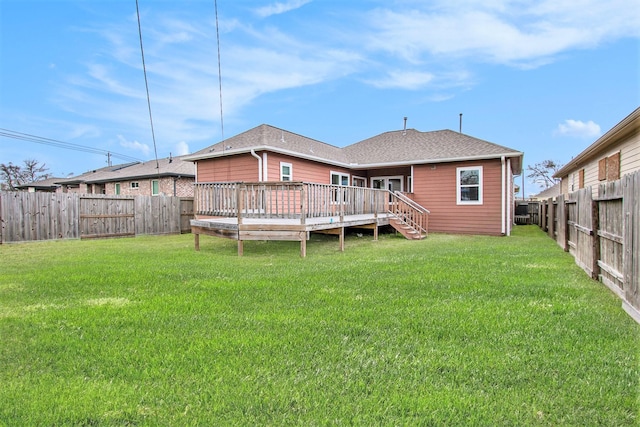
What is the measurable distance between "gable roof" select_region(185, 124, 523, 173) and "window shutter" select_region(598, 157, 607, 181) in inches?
90.3

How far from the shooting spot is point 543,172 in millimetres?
48500

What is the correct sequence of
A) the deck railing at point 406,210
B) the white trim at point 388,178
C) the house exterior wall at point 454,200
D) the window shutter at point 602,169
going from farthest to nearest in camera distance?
the white trim at point 388,178 < the house exterior wall at point 454,200 < the deck railing at point 406,210 < the window shutter at point 602,169

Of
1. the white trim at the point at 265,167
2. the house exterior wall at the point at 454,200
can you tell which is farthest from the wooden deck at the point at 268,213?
the house exterior wall at the point at 454,200

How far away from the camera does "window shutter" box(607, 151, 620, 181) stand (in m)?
9.35

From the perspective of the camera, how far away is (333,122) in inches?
822

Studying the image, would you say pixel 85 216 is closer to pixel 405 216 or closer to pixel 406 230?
pixel 406 230

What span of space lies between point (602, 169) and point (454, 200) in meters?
4.61

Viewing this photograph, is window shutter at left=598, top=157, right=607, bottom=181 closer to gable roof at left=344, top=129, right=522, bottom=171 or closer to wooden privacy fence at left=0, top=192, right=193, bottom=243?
gable roof at left=344, top=129, right=522, bottom=171

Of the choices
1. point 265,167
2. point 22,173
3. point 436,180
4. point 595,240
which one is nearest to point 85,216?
point 265,167

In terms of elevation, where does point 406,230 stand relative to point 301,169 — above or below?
below

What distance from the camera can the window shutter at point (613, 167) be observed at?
935cm

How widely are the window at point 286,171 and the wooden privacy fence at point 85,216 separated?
5.48 meters

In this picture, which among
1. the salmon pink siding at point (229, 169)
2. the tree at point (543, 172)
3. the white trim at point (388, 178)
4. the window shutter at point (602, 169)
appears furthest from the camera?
the tree at point (543, 172)

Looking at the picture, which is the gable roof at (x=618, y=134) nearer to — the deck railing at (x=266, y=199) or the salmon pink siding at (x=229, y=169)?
the deck railing at (x=266, y=199)
